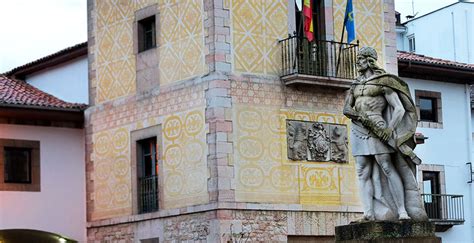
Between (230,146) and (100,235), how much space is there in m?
5.28

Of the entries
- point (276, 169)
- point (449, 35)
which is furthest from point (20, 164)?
point (449, 35)

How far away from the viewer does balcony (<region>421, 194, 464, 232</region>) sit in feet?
106

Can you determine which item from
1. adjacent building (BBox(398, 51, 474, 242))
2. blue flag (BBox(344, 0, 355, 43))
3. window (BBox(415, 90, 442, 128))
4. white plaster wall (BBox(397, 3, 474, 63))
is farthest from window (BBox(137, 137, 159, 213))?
white plaster wall (BBox(397, 3, 474, 63))

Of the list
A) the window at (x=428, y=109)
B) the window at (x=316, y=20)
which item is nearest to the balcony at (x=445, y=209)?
the window at (x=428, y=109)

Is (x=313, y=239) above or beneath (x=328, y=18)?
beneath

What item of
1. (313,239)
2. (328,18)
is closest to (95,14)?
(328,18)

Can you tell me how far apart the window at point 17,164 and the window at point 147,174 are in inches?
115

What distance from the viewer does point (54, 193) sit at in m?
29.7

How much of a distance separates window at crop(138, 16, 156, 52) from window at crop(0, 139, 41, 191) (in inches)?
142

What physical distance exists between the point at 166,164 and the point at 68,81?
18.2 feet

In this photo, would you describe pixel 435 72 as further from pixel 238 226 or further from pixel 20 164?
pixel 20 164

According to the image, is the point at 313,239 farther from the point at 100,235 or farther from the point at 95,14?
the point at 95,14

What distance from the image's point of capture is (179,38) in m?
27.4

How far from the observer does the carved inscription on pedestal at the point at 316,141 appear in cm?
2692
